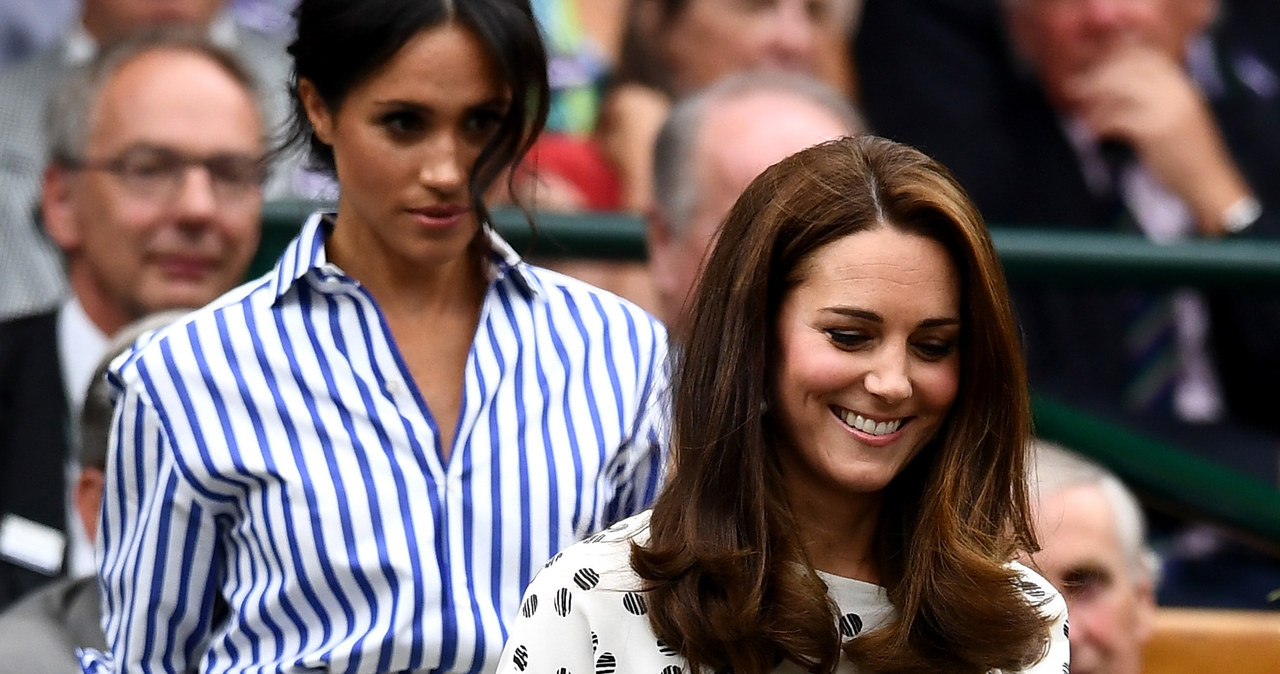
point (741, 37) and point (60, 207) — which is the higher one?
point (741, 37)

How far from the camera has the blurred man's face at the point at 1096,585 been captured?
3.14m

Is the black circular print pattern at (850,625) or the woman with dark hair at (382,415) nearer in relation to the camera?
the black circular print pattern at (850,625)

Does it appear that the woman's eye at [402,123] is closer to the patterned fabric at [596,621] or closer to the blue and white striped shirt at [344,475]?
the blue and white striped shirt at [344,475]

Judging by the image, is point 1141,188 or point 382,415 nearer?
point 382,415

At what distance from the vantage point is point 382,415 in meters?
2.21

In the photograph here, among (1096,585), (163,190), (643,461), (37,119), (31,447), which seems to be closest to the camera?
(643,461)

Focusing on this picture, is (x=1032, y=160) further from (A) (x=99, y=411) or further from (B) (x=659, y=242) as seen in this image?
(A) (x=99, y=411)

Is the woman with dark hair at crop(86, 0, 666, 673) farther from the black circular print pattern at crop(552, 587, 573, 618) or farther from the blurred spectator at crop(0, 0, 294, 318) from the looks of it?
the blurred spectator at crop(0, 0, 294, 318)

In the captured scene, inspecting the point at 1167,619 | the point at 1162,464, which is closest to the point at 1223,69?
the point at 1162,464

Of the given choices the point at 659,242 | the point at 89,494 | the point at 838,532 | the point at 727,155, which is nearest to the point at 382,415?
the point at 838,532

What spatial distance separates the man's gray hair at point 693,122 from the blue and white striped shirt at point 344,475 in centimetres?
124

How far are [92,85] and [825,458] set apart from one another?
210 cm

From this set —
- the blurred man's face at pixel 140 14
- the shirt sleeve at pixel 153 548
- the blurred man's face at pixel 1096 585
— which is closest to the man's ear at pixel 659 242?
the blurred man's face at pixel 1096 585

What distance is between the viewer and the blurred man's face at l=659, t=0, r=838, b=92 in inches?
154
